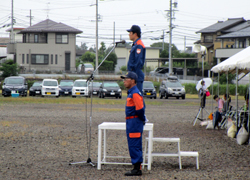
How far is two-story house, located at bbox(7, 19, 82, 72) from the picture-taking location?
2092 inches

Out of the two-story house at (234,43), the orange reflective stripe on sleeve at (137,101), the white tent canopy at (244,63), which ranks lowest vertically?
the orange reflective stripe on sleeve at (137,101)

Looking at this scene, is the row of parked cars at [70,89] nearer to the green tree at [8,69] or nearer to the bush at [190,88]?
the bush at [190,88]

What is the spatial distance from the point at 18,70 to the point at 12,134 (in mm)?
35442

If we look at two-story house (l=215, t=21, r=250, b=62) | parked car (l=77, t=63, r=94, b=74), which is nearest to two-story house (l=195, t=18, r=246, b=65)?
two-story house (l=215, t=21, r=250, b=62)

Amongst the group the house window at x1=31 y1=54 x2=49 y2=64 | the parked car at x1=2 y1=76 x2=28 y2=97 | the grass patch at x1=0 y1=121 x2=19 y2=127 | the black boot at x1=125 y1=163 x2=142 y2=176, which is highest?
the house window at x1=31 y1=54 x2=49 y2=64

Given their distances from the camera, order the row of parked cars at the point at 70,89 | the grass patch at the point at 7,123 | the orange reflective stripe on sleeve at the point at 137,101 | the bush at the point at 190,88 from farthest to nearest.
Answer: the bush at the point at 190,88 → the row of parked cars at the point at 70,89 → the grass patch at the point at 7,123 → the orange reflective stripe on sleeve at the point at 137,101

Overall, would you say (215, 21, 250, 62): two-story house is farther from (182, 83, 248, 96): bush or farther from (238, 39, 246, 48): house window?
(182, 83, 248, 96): bush

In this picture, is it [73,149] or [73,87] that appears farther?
[73,87]

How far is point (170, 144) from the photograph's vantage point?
980cm

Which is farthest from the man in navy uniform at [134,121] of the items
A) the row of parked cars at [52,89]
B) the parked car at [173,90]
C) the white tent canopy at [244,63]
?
the parked car at [173,90]

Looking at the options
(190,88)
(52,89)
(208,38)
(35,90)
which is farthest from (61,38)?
(208,38)

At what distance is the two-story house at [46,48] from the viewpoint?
53125mm

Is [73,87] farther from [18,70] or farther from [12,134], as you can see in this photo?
[12,134]

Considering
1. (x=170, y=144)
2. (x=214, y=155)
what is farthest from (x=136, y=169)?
(x=170, y=144)
